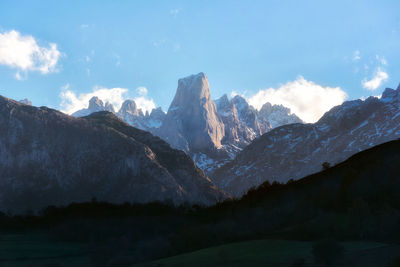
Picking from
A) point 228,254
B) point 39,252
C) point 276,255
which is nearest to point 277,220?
point 228,254

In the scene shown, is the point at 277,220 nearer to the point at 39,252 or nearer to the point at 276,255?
the point at 276,255

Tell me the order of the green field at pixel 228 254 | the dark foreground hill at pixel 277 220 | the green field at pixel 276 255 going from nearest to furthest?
the green field at pixel 276 255
the green field at pixel 228 254
the dark foreground hill at pixel 277 220

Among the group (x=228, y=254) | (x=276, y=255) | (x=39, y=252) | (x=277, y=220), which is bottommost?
(x=276, y=255)

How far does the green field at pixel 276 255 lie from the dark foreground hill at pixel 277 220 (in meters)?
5.35

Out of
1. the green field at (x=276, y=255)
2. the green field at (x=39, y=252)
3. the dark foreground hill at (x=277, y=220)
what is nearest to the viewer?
the green field at (x=276, y=255)

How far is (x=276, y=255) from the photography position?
37781 millimetres

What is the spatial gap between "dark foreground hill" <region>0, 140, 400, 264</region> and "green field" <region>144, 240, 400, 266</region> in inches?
211

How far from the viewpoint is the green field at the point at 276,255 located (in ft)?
106

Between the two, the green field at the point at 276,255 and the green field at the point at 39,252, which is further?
the green field at the point at 39,252

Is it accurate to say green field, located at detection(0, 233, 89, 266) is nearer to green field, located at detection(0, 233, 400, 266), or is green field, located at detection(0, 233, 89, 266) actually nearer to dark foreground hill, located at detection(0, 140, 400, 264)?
green field, located at detection(0, 233, 400, 266)

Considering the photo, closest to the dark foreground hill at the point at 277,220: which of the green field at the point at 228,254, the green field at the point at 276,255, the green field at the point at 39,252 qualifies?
the green field at the point at 39,252

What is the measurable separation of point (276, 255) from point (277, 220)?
29.3 m

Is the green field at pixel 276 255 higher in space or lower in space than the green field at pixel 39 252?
lower

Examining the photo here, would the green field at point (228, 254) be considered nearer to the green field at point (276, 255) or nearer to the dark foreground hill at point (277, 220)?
the green field at point (276, 255)
